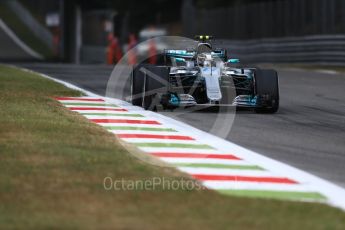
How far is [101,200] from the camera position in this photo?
6.90 m

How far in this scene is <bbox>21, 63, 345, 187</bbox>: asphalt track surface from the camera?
9.48 metres

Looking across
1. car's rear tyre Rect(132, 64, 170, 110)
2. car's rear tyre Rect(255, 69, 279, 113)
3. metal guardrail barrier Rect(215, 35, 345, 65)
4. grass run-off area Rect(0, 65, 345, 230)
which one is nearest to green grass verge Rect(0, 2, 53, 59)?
metal guardrail barrier Rect(215, 35, 345, 65)

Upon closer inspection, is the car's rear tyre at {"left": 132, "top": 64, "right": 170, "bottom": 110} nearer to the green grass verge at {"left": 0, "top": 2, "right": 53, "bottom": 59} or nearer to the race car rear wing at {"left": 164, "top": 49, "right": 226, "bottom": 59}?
the race car rear wing at {"left": 164, "top": 49, "right": 226, "bottom": 59}

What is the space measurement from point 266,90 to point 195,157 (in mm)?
4766

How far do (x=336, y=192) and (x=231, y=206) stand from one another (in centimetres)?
128

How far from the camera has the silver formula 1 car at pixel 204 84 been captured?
13508 mm

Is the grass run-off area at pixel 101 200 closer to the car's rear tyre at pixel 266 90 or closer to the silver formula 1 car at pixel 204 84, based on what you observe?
the silver formula 1 car at pixel 204 84

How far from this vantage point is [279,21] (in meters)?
35.9

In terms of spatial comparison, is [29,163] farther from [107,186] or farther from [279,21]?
[279,21]

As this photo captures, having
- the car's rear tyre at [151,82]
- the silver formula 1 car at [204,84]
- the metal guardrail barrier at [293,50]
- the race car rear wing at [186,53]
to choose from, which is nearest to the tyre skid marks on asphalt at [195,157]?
the car's rear tyre at [151,82]

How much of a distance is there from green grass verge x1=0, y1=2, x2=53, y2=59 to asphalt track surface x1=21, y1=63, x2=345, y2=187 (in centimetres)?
3713

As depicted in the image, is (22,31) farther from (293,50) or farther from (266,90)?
(266,90)

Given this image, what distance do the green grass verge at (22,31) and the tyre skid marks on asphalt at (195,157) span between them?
1654 inches

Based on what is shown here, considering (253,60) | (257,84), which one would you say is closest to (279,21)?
(253,60)
